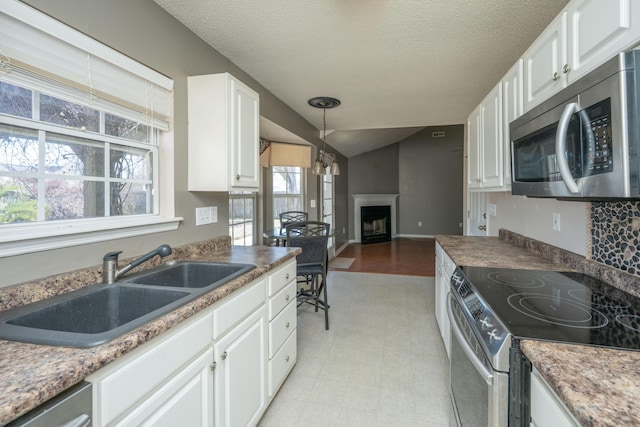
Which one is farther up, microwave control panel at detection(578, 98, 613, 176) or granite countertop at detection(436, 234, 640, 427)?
microwave control panel at detection(578, 98, 613, 176)

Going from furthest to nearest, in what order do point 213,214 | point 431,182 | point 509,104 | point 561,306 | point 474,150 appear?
point 431,182 < point 474,150 < point 213,214 < point 509,104 < point 561,306

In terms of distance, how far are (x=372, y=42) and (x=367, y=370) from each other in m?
2.32

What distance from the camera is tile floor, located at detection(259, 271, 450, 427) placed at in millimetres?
1771

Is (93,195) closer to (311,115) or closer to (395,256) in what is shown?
(311,115)

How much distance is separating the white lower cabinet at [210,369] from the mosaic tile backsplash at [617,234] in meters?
1.67

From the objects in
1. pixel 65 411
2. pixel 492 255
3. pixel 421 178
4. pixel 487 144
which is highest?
pixel 421 178

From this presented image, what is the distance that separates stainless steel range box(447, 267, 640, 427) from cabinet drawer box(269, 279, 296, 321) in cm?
97

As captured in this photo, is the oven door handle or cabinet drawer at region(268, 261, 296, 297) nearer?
the oven door handle

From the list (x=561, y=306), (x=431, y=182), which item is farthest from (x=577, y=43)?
(x=431, y=182)

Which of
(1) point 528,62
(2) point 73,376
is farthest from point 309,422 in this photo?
(1) point 528,62

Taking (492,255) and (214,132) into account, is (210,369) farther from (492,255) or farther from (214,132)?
(492,255)

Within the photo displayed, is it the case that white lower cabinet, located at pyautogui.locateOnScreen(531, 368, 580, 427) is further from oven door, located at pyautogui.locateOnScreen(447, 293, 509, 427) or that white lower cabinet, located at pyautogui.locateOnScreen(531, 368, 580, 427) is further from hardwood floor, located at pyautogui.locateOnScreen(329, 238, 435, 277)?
hardwood floor, located at pyautogui.locateOnScreen(329, 238, 435, 277)

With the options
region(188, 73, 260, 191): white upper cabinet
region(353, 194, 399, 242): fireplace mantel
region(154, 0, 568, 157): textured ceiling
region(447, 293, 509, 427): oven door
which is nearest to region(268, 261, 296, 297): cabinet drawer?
region(188, 73, 260, 191): white upper cabinet

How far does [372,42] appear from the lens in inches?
83.1
